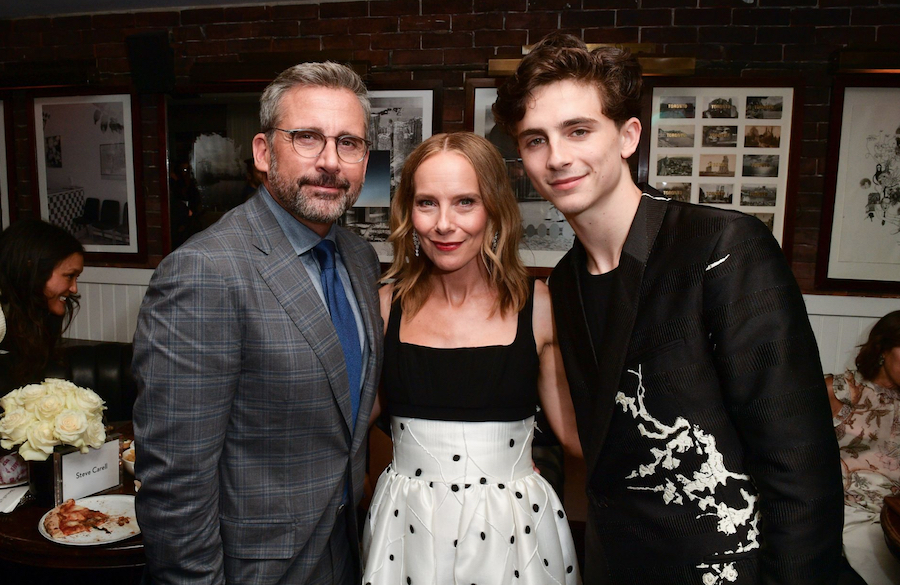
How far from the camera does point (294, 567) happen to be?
1387 millimetres

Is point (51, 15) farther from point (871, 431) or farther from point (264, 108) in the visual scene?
point (871, 431)

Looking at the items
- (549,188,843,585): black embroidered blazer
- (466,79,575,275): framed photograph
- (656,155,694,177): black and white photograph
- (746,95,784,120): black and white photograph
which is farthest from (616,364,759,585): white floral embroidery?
(746,95,784,120): black and white photograph

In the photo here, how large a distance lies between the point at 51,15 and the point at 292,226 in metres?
3.86

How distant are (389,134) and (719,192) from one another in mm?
1961

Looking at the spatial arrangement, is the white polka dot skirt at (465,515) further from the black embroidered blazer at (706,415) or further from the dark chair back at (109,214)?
the dark chair back at (109,214)

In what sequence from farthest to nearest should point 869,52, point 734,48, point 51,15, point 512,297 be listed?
point 51,15
point 734,48
point 869,52
point 512,297

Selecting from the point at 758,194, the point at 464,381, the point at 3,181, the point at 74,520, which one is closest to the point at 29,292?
the point at 74,520

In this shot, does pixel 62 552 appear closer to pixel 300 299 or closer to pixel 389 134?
pixel 300 299

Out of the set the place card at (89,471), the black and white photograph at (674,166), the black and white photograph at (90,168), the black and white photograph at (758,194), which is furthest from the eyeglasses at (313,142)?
the black and white photograph at (90,168)

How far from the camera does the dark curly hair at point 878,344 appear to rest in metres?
2.61

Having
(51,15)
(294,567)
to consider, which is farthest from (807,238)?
(51,15)

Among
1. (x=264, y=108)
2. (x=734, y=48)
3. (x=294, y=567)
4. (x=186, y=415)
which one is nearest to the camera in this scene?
(x=186, y=415)

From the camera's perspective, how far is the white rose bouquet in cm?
184

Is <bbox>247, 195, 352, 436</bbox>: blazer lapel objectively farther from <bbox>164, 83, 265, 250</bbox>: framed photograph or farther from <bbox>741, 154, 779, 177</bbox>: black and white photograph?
<bbox>741, 154, 779, 177</bbox>: black and white photograph
